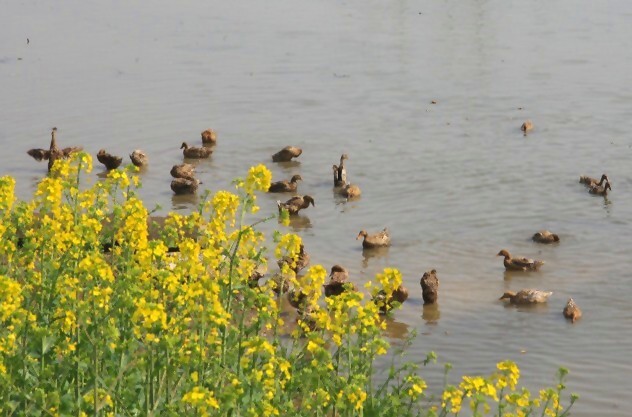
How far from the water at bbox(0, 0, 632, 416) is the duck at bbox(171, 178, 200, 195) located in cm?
28

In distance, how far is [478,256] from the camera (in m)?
15.1

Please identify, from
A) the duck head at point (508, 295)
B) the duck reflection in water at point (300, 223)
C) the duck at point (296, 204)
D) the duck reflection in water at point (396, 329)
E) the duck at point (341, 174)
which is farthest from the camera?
the duck at point (341, 174)

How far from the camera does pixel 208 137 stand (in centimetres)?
1998

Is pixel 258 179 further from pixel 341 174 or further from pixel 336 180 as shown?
pixel 336 180

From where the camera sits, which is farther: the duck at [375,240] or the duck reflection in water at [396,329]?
the duck at [375,240]

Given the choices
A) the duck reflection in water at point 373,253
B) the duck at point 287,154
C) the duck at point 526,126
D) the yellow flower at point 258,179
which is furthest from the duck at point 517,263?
the yellow flower at point 258,179

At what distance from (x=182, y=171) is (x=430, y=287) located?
5612mm

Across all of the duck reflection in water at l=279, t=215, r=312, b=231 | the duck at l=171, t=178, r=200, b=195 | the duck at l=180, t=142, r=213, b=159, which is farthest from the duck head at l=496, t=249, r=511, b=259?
the duck at l=180, t=142, r=213, b=159

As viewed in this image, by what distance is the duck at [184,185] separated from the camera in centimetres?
1730

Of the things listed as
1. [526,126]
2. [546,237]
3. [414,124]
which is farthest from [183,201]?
[526,126]

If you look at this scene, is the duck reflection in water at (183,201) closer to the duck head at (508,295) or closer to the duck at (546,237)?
the duck at (546,237)

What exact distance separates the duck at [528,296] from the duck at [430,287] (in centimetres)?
82

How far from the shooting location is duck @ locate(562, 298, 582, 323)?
12.8 meters

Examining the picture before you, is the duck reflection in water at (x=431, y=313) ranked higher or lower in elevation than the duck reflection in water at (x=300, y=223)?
lower
